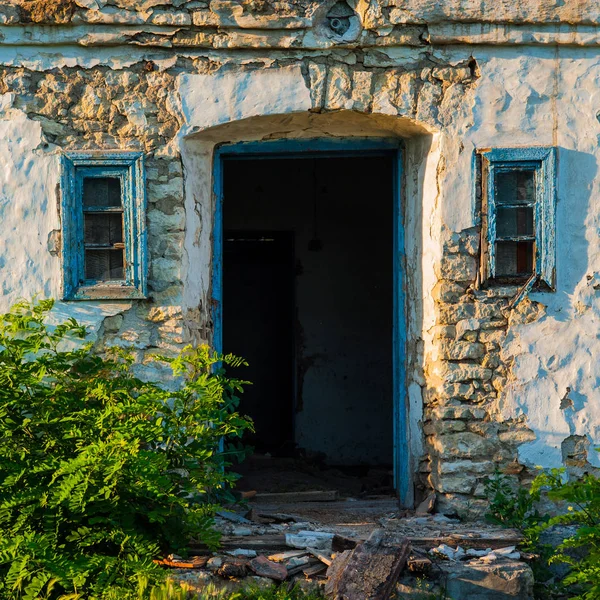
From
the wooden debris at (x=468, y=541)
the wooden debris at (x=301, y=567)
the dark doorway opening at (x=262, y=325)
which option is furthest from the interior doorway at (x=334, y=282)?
the wooden debris at (x=301, y=567)

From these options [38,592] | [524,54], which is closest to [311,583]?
[38,592]

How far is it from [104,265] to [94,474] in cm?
141

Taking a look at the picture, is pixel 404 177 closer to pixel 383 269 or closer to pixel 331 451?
pixel 383 269

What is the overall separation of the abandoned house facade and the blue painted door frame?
16cm

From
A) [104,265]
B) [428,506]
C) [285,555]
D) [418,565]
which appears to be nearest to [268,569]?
[285,555]

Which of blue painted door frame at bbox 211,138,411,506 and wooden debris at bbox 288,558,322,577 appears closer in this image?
wooden debris at bbox 288,558,322,577

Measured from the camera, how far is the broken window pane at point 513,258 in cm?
569

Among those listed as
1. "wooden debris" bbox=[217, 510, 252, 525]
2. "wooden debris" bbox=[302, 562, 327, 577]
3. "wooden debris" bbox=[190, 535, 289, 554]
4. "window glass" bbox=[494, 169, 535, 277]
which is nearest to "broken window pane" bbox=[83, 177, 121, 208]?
"wooden debris" bbox=[217, 510, 252, 525]

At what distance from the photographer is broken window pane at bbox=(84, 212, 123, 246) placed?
564 cm

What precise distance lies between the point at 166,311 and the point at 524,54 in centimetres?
250

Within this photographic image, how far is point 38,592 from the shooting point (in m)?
4.57

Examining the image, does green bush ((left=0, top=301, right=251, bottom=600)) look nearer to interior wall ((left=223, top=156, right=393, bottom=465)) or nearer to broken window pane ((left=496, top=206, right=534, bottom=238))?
broken window pane ((left=496, top=206, right=534, bottom=238))

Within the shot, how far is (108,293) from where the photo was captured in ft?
18.3

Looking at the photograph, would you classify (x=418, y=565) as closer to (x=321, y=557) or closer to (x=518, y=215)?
(x=321, y=557)
